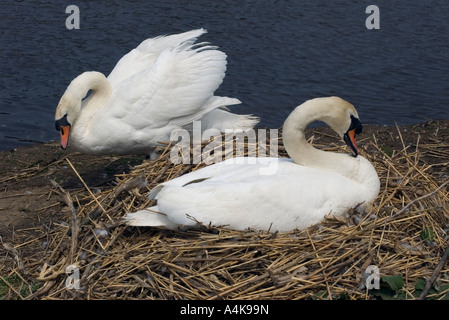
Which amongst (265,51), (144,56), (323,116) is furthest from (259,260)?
(265,51)

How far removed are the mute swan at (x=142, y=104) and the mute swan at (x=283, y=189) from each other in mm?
1570

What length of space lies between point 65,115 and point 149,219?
2.24 meters

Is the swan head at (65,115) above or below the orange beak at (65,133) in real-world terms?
above

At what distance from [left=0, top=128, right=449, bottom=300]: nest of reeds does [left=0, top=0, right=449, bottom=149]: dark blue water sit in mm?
4760

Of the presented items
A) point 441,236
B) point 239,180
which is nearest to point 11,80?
point 239,180

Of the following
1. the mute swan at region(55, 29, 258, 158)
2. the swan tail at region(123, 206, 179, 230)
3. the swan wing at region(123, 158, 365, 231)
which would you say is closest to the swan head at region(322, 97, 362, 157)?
the swan wing at region(123, 158, 365, 231)

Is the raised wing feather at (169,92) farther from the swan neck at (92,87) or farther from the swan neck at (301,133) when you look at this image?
the swan neck at (301,133)

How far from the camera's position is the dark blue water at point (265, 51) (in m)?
11.5

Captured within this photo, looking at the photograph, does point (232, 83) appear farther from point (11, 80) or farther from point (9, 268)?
point (9, 268)

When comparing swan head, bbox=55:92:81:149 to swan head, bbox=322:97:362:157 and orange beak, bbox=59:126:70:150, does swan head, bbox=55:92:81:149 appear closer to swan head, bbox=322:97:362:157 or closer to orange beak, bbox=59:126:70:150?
orange beak, bbox=59:126:70:150

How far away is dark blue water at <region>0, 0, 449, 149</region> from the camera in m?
11.5

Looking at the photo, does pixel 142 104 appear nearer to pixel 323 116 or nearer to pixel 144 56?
pixel 144 56

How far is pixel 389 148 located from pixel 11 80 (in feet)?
22.4

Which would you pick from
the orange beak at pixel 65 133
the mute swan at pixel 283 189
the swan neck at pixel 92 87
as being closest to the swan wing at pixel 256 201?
the mute swan at pixel 283 189
